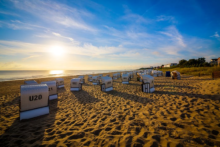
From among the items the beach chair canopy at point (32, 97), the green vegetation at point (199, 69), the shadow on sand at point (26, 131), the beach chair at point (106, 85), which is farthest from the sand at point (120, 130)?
the green vegetation at point (199, 69)

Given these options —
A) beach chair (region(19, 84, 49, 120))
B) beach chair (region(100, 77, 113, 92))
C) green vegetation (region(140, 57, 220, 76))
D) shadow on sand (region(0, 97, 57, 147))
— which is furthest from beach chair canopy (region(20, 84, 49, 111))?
green vegetation (region(140, 57, 220, 76))

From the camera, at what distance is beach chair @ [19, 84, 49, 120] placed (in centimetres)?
493

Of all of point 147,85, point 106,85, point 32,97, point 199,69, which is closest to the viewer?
point 32,97

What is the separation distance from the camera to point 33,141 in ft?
11.1

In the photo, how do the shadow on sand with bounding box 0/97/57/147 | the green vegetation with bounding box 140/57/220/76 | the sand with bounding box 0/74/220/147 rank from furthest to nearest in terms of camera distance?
1. the green vegetation with bounding box 140/57/220/76
2. the shadow on sand with bounding box 0/97/57/147
3. the sand with bounding box 0/74/220/147

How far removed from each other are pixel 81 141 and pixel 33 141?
6.40 feet

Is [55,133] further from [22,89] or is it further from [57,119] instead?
[22,89]

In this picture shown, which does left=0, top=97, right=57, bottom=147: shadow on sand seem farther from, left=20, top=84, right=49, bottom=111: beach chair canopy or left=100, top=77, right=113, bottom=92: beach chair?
left=100, top=77, right=113, bottom=92: beach chair

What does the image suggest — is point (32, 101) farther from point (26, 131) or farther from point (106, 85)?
point (106, 85)

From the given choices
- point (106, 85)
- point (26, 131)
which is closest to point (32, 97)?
point (26, 131)

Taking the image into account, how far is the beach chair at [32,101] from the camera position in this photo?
4934 mm

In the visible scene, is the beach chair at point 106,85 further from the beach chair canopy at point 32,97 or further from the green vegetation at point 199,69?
the green vegetation at point 199,69

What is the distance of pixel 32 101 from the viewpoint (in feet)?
16.9

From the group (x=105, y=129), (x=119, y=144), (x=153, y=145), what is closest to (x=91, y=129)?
(x=105, y=129)
